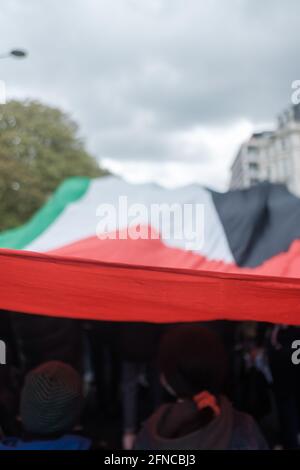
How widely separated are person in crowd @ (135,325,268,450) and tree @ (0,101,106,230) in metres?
14.1

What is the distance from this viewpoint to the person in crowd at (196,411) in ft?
5.98

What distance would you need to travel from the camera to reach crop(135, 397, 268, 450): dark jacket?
180 centimetres

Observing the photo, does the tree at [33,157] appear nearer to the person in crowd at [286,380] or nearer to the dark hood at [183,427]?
the person in crowd at [286,380]

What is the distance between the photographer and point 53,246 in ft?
11.3

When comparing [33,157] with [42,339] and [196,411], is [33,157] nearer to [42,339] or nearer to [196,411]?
[42,339]

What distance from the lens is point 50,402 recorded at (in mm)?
1741

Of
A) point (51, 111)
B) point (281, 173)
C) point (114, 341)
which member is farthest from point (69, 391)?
point (281, 173)

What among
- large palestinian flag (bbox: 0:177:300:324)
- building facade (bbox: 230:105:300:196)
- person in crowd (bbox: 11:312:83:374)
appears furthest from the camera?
building facade (bbox: 230:105:300:196)

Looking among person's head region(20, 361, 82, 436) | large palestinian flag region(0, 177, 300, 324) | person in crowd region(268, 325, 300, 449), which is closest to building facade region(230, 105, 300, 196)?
large palestinian flag region(0, 177, 300, 324)

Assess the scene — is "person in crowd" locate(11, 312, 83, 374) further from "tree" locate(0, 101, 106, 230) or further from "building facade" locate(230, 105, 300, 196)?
"building facade" locate(230, 105, 300, 196)

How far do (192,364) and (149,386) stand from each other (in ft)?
5.95

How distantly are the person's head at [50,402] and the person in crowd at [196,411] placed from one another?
36 cm

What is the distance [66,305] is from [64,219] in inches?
90.2

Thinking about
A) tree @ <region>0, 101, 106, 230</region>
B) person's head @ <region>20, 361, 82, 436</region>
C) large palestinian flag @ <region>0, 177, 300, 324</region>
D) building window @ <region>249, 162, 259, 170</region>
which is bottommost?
person's head @ <region>20, 361, 82, 436</region>
